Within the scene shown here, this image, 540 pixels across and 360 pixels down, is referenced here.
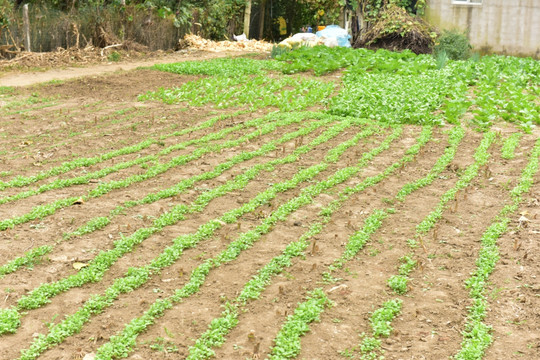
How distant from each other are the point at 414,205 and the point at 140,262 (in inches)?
111

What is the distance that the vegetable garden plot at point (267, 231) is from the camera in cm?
415

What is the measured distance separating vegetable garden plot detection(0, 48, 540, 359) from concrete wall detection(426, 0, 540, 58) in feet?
33.2

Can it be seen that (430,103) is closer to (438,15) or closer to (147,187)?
(147,187)

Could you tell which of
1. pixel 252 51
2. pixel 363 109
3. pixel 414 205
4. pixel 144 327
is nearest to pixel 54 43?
pixel 252 51

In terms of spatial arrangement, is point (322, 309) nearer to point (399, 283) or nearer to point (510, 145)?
point (399, 283)

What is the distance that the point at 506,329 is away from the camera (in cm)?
426

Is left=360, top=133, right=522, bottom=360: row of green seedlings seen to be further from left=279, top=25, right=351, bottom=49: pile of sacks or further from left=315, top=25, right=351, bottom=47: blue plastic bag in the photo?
left=315, top=25, right=351, bottom=47: blue plastic bag

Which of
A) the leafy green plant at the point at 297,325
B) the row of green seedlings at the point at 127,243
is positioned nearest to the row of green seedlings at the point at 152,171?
the row of green seedlings at the point at 127,243

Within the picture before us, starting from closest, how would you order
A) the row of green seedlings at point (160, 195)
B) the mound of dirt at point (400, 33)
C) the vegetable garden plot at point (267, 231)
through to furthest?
1. the vegetable garden plot at point (267, 231)
2. the row of green seedlings at point (160, 195)
3. the mound of dirt at point (400, 33)

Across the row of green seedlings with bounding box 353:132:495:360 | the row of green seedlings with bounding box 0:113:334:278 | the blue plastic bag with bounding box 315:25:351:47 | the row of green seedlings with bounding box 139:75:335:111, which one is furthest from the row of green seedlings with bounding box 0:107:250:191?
the blue plastic bag with bounding box 315:25:351:47

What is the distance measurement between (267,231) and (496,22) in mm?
16687

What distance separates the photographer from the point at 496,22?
65.7 ft

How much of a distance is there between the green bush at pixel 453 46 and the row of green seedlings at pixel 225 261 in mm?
11494

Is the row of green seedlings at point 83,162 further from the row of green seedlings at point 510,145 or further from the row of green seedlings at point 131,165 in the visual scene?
the row of green seedlings at point 510,145
